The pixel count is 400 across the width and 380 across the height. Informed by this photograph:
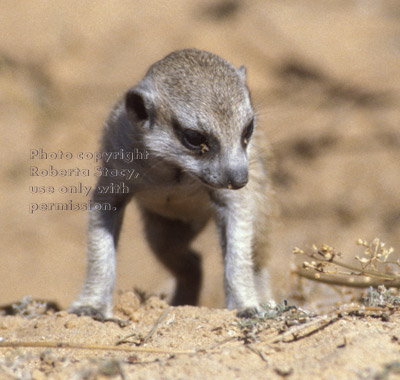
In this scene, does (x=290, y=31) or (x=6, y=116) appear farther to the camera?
(x=6, y=116)

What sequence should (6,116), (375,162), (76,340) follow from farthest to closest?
(6,116)
(375,162)
(76,340)

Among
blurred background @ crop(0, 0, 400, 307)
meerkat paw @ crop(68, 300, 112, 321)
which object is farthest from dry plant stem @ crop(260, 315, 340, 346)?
blurred background @ crop(0, 0, 400, 307)

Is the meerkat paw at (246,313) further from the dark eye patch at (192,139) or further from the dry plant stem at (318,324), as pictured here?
the dark eye patch at (192,139)

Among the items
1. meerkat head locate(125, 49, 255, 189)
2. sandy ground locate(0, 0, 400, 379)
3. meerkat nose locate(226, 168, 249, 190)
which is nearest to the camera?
meerkat nose locate(226, 168, 249, 190)

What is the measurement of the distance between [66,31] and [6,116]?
1.53 metres

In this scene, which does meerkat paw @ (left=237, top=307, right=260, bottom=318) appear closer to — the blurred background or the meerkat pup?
the meerkat pup

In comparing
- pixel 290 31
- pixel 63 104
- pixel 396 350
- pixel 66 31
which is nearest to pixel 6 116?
pixel 63 104

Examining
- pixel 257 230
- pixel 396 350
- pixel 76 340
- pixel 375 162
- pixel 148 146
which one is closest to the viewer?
pixel 396 350

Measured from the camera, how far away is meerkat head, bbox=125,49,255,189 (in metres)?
3.75

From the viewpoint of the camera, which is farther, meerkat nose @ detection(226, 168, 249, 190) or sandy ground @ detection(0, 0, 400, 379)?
sandy ground @ detection(0, 0, 400, 379)

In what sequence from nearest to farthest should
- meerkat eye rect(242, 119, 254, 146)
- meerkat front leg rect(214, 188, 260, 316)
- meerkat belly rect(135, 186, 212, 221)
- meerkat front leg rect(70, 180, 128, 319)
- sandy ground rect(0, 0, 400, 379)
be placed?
meerkat eye rect(242, 119, 254, 146) → meerkat front leg rect(214, 188, 260, 316) → meerkat front leg rect(70, 180, 128, 319) → meerkat belly rect(135, 186, 212, 221) → sandy ground rect(0, 0, 400, 379)

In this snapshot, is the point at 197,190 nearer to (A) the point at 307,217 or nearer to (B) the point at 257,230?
(B) the point at 257,230

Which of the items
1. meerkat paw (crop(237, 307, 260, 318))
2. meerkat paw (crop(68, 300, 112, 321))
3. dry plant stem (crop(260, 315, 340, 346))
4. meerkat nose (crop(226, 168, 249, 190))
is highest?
meerkat nose (crop(226, 168, 249, 190))

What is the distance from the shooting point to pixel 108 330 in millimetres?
3443
